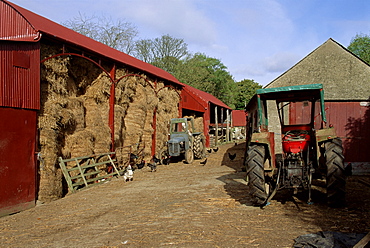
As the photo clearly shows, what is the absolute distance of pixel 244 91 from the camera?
6244 cm

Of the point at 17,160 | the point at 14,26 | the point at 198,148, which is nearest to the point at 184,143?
the point at 198,148

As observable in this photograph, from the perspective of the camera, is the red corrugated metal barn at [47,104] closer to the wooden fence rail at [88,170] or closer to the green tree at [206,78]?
the wooden fence rail at [88,170]

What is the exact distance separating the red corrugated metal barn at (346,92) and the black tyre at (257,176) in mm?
6641

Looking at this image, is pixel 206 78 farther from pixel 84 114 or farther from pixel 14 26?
pixel 14 26

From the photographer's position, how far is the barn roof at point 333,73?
12.0 meters

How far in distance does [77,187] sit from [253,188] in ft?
20.5

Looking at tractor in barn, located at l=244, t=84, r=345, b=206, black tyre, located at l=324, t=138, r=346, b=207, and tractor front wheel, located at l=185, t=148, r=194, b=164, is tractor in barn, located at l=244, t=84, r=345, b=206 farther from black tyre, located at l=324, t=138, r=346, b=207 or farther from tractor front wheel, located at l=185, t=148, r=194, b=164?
tractor front wheel, located at l=185, t=148, r=194, b=164

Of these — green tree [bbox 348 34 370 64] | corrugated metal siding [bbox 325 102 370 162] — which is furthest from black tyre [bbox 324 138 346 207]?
green tree [bbox 348 34 370 64]

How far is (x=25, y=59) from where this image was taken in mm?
7988

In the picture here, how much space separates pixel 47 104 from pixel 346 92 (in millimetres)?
10935

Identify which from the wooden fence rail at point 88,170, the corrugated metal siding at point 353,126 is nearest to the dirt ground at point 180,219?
the wooden fence rail at point 88,170

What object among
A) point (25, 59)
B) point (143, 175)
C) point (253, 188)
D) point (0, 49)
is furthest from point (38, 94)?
point (253, 188)

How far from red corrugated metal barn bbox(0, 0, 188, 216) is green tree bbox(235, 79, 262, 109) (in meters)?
47.2

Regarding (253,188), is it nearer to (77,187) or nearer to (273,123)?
(77,187)
